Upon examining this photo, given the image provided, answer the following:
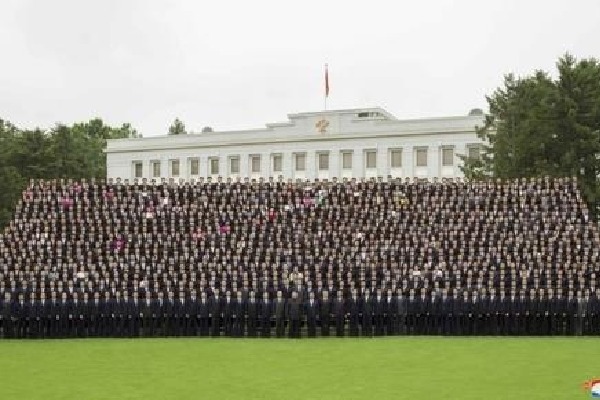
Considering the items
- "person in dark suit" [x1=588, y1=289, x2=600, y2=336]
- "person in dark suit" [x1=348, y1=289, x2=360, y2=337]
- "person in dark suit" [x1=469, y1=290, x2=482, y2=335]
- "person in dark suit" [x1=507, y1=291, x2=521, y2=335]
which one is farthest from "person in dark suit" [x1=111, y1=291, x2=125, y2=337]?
"person in dark suit" [x1=588, y1=289, x2=600, y2=336]

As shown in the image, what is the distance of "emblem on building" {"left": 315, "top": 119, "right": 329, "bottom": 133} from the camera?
165 ft

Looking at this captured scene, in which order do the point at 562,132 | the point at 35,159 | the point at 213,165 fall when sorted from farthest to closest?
the point at 213,165 → the point at 35,159 → the point at 562,132

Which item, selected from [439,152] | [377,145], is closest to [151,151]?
[377,145]

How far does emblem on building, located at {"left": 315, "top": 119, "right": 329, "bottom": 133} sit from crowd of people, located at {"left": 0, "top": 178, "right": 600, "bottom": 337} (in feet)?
99.2

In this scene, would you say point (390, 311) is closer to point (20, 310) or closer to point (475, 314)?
point (475, 314)

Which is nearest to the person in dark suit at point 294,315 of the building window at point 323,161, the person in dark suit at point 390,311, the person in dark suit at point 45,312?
the person in dark suit at point 390,311

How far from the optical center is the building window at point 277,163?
51.3 meters

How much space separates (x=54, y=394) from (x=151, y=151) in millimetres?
45726

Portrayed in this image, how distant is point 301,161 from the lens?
167ft

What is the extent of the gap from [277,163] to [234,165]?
9.56ft

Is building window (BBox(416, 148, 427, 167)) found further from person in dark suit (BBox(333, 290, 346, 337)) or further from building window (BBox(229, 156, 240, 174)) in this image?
person in dark suit (BBox(333, 290, 346, 337))

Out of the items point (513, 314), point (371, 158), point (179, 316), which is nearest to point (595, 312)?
point (513, 314)

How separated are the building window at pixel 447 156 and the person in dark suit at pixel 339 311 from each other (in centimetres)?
3118

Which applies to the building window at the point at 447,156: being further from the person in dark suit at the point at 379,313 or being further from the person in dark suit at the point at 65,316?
the person in dark suit at the point at 65,316
